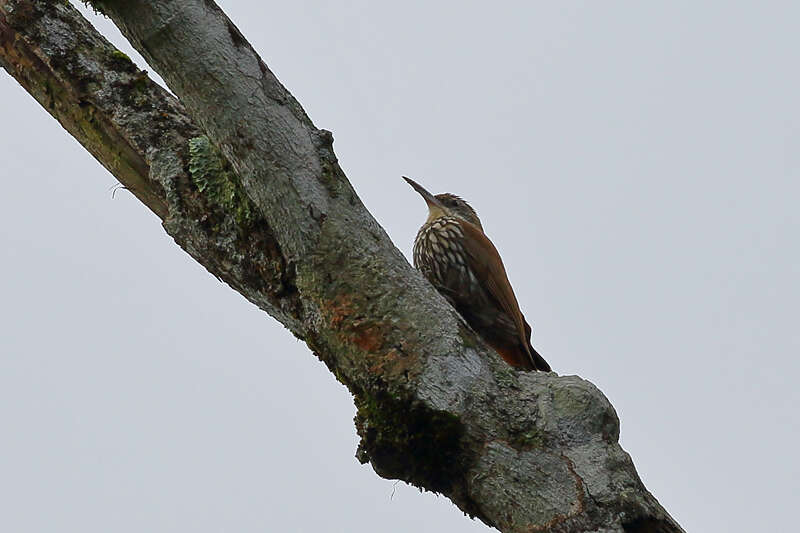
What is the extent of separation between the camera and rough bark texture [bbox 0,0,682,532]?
119 inches

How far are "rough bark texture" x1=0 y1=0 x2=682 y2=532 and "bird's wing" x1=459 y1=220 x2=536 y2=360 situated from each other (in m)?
1.64

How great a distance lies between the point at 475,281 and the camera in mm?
5344

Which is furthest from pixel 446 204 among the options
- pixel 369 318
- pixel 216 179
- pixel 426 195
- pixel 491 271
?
pixel 369 318

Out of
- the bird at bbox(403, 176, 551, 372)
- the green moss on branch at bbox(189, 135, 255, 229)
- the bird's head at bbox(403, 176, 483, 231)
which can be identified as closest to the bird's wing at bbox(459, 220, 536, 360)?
the bird at bbox(403, 176, 551, 372)

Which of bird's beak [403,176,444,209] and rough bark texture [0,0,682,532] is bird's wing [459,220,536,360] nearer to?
bird's beak [403,176,444,209]

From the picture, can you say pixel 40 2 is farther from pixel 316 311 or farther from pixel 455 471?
pixel 455 471

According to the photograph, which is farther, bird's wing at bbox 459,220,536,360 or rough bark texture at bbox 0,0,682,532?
bird's wing at bbox 459,220,536,360

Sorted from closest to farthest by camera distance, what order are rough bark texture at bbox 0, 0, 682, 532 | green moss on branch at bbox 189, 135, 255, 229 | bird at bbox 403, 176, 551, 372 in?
rough bark texture at bbox 0, 0, 682, 532 → green moss on branch at bbox 189, 135, 255, 229 → bird at bbox 403, 176, 551, 372

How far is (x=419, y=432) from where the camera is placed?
316cm

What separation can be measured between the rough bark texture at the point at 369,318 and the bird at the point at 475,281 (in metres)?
1.61

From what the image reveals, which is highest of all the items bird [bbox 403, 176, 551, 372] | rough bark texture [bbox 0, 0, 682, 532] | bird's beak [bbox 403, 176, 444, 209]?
bird's beak [bbox 403, 176, 444, 209]

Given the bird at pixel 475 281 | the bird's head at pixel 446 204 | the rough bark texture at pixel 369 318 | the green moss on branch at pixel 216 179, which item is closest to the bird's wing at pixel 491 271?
the bird at pixel 475 281

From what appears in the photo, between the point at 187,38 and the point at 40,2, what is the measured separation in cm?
106

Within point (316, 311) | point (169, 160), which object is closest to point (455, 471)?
point (316, 311)
